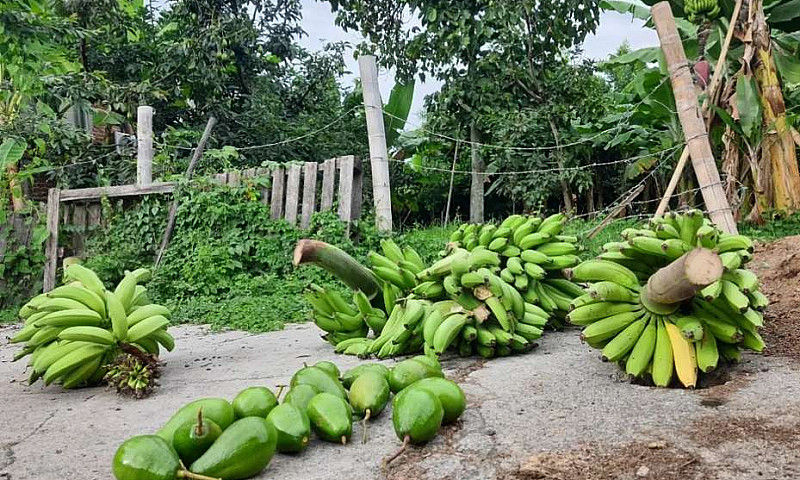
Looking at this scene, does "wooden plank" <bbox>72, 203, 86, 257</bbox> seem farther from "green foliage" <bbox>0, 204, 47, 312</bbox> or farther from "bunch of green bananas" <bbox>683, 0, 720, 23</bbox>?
"bunch of green bananas" <bbox>683, 0, 720, 23</bbox>

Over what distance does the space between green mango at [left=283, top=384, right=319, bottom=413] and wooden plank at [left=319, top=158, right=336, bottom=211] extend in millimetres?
4513

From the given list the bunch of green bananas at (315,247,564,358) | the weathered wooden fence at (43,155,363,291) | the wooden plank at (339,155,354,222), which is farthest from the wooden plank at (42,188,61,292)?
the bunch of green bananas at (315,247,564,358)

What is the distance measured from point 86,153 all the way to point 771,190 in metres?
8.93

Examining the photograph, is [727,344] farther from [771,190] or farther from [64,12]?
[64,12]

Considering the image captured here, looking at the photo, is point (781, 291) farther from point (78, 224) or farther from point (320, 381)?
point (78, 224)

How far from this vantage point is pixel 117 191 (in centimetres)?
724

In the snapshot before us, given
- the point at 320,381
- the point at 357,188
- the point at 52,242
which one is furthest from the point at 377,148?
the point at 320,381

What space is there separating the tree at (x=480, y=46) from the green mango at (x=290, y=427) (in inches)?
261

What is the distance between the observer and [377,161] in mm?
6566

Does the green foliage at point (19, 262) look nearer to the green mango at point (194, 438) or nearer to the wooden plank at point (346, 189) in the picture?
the wooden plank at point (346, 189)

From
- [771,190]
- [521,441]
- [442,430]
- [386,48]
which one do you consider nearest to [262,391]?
[442,430]

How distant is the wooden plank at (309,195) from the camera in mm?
6469

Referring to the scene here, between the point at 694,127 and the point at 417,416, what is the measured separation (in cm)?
312

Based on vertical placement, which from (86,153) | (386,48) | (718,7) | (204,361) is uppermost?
(386,48)
